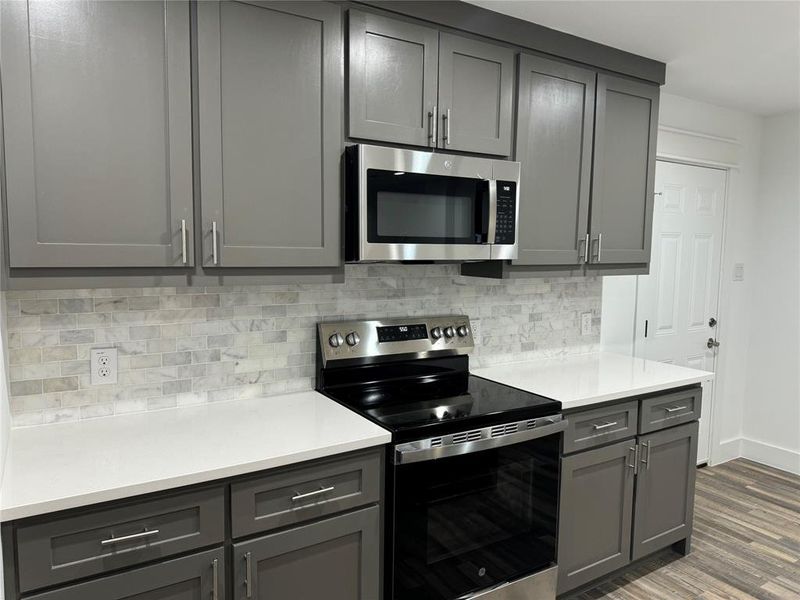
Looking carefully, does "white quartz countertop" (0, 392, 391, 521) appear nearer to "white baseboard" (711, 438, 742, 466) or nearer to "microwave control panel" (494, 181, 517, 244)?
"microwave control panel" (494, 181, 517, 244)

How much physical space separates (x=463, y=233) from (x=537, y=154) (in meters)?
0.54

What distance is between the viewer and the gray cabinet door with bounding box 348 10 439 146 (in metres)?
1.93

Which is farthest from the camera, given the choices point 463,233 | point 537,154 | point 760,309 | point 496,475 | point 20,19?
point 760,309

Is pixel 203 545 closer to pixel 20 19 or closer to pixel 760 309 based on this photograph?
pixel 20 19

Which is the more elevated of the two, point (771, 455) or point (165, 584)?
point (165, 584)

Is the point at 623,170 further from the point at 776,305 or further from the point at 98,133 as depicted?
the point at 98,133

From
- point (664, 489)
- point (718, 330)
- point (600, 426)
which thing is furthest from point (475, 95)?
point (718, 330)

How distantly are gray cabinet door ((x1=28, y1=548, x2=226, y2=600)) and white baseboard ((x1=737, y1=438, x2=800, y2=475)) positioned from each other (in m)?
3.92

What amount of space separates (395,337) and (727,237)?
2.74m

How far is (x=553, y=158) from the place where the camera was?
8.07ft

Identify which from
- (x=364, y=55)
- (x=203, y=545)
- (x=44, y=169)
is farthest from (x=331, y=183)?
(x=203, y=545)

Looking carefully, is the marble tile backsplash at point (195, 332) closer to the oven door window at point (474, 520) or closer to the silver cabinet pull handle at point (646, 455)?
the oven door window at point (474, 520)

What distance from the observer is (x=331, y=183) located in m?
1.92

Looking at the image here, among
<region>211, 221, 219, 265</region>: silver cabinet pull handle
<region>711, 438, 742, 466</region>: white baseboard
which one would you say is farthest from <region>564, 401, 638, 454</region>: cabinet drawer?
<region>711, 438, 742, 466</region>: white baseboard
